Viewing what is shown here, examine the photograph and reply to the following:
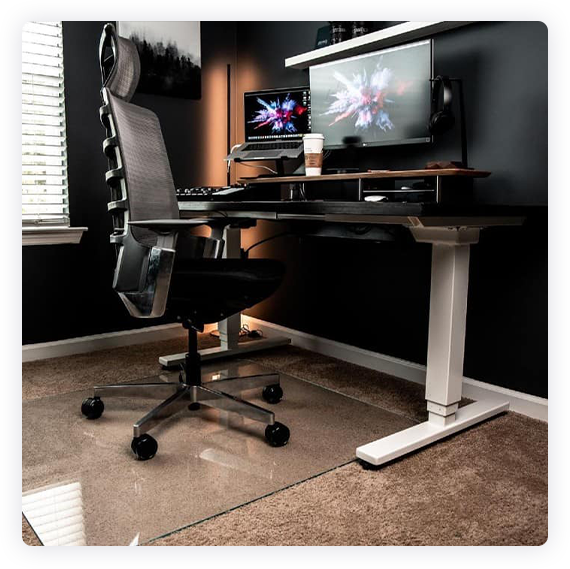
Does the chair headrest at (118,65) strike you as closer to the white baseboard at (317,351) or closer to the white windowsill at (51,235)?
the white windowsill at (51,235)

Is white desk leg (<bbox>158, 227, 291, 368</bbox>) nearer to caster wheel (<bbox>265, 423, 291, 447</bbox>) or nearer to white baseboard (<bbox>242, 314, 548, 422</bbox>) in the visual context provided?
white baseboard (<bbox>242, 314, 548, 422</bbox>)

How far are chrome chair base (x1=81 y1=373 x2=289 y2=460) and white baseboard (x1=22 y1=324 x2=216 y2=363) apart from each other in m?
0.91

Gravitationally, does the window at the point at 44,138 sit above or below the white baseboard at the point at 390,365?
above

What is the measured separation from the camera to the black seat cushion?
201cm

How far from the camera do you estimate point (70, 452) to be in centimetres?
201

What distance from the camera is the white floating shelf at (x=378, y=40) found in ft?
8.05

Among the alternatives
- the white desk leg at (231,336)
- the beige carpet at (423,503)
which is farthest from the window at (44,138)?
the beige carpet at (423,503)

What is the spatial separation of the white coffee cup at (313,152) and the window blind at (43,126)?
1.35 metres

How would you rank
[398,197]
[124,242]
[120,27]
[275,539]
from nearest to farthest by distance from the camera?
[275,539]
[124,242]
[398,197]
[120,27]

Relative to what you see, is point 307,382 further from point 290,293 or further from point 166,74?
point 166,74

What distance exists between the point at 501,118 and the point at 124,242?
151 cm

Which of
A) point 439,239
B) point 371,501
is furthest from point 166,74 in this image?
point 371,501

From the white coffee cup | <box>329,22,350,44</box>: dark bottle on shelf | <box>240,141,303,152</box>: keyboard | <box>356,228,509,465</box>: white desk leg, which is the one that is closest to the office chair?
<box>356,228,509,465</box>: white desk leg

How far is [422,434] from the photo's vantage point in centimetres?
208
